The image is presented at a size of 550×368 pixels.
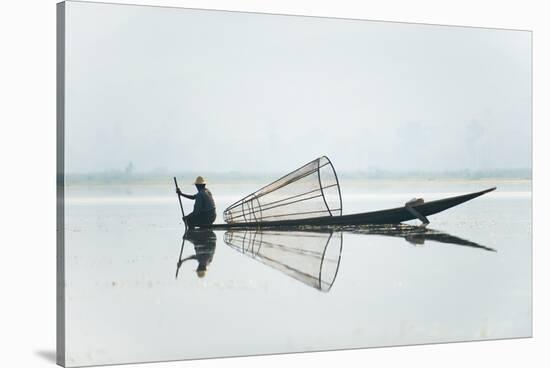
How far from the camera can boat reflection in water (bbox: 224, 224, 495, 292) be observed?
953 centimetres

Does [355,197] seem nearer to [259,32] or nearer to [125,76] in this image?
[259,32]

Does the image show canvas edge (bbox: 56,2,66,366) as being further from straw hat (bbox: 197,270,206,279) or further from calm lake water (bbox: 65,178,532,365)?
straw hat (bbox: 197,270,206,279)

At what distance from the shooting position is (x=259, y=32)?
31.3ft

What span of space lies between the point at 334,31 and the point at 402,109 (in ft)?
3.14

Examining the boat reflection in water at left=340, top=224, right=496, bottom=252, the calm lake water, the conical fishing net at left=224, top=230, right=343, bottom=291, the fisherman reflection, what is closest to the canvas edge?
the calm lake water

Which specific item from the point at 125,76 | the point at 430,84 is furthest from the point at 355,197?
the point at 125,76

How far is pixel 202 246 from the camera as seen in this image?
941 cm

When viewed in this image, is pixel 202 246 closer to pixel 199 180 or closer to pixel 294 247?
pixel 199 180

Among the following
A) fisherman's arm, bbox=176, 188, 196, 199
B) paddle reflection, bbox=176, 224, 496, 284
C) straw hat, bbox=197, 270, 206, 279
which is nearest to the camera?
straw hat, bbox=197, 270, 206, 279

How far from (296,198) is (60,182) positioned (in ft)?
6.96

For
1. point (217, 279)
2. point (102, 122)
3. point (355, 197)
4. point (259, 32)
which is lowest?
point (217, 279)

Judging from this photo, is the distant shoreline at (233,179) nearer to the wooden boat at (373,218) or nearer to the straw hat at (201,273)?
the wooden boat at (373,218)

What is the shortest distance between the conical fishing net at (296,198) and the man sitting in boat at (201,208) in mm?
136

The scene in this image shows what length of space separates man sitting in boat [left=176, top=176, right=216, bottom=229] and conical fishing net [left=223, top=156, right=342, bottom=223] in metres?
0.14
